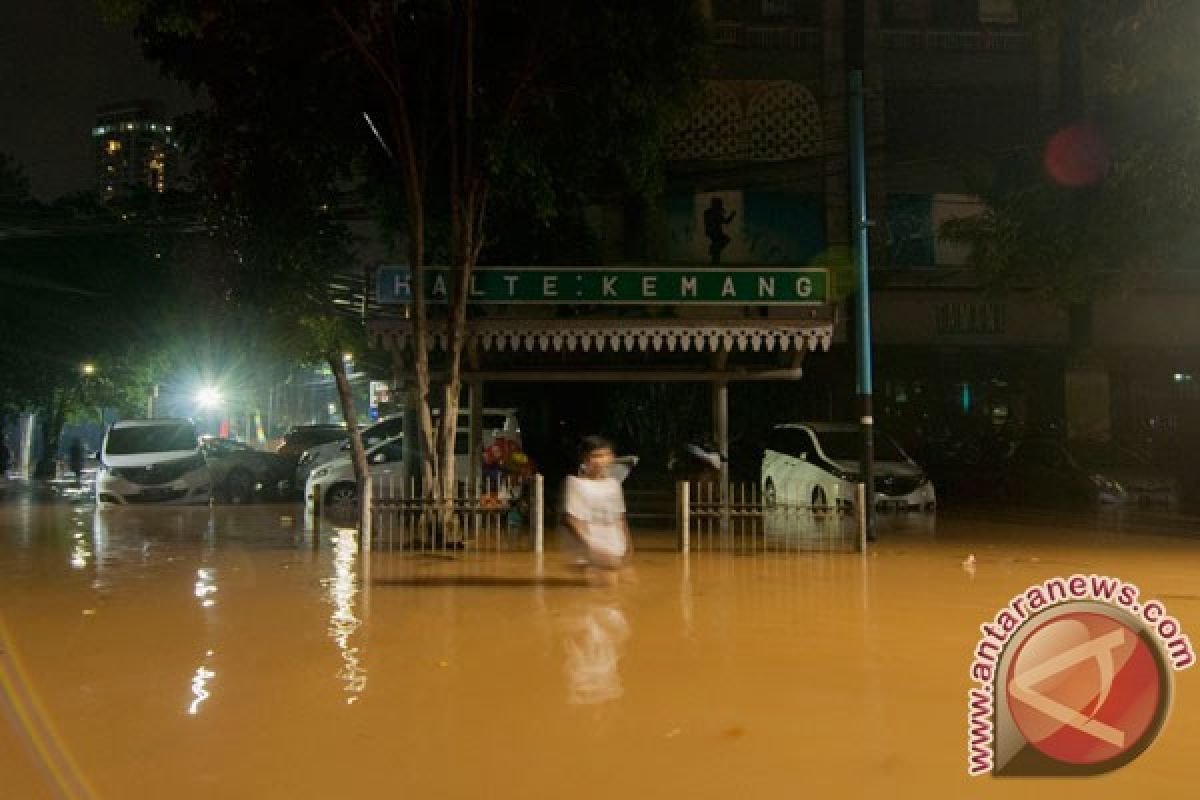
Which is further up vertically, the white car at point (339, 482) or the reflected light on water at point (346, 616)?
the white car at point (339, 482)

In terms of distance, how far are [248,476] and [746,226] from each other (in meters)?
14.0

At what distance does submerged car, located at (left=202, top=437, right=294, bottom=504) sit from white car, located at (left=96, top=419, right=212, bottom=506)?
Result: 245 centimetres

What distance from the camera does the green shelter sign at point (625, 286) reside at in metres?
15.0

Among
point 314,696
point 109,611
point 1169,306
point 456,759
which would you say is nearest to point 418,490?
point 109,611

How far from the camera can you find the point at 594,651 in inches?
316

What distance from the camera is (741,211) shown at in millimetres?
27578

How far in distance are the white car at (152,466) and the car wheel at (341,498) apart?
5.34 m

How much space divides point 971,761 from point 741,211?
76.6ft

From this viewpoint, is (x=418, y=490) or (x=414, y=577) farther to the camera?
(x=418, y=490)

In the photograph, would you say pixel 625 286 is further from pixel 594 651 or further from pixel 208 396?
pixel 208 396

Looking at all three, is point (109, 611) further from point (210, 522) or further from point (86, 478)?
point (86, 478)

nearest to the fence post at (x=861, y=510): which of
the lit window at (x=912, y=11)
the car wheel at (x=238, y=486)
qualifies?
the car wheel at (x=238, y=486)

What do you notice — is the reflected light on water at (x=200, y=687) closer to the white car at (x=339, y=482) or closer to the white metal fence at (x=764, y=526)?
the white metal fence at (x=764, y=526)

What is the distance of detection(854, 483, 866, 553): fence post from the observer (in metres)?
12.9
